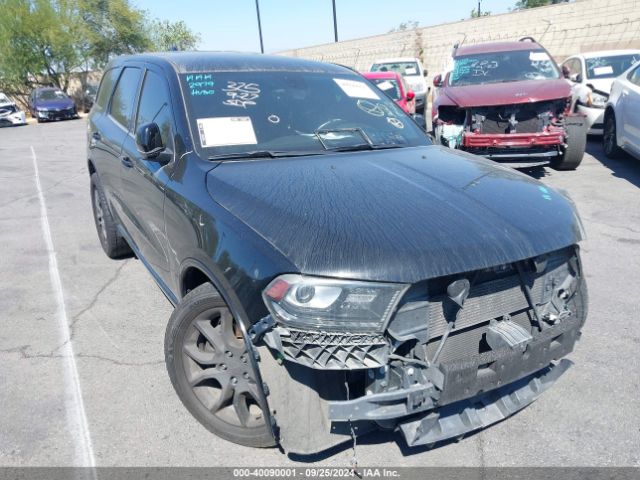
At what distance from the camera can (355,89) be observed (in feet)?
12.7

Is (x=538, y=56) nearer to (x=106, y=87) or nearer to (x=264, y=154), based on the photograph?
(x=106, y=87)

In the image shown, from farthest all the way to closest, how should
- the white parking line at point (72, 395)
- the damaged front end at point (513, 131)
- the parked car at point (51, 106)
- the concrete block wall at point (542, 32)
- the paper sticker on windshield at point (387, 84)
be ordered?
the parked car at point (51, 106) → the concrete block wall at point (542, 32) → the paper sticker on windshield at point (387, 84) → the damaged front end at point (513, 131) → the white parking line at point (72, 395)

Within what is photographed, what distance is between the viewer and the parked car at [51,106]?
2459 cm

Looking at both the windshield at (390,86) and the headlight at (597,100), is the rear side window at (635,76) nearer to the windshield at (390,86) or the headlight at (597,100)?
the headlight at (597,100)

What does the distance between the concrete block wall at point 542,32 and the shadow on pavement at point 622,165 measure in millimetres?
10231

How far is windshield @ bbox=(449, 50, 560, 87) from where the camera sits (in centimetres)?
869

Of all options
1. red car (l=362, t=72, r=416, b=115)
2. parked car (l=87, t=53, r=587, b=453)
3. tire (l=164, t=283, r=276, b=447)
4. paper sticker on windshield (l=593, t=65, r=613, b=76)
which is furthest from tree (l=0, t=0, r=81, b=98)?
tire (l=164, t=283, r=276, b=447)

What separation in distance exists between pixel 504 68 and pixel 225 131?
714 centimetres

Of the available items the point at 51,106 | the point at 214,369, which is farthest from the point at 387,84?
the point at 51,106

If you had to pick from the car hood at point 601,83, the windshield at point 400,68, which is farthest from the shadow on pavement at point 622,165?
the windshield at point 400,68

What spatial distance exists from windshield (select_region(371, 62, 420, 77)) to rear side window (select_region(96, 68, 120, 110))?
14.1 metres

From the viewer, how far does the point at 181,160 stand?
298 cm

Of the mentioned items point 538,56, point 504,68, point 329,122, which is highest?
point 329,122

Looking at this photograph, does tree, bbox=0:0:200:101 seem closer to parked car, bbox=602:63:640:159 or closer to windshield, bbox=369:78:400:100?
windshield, bbox=369:78:400:100
